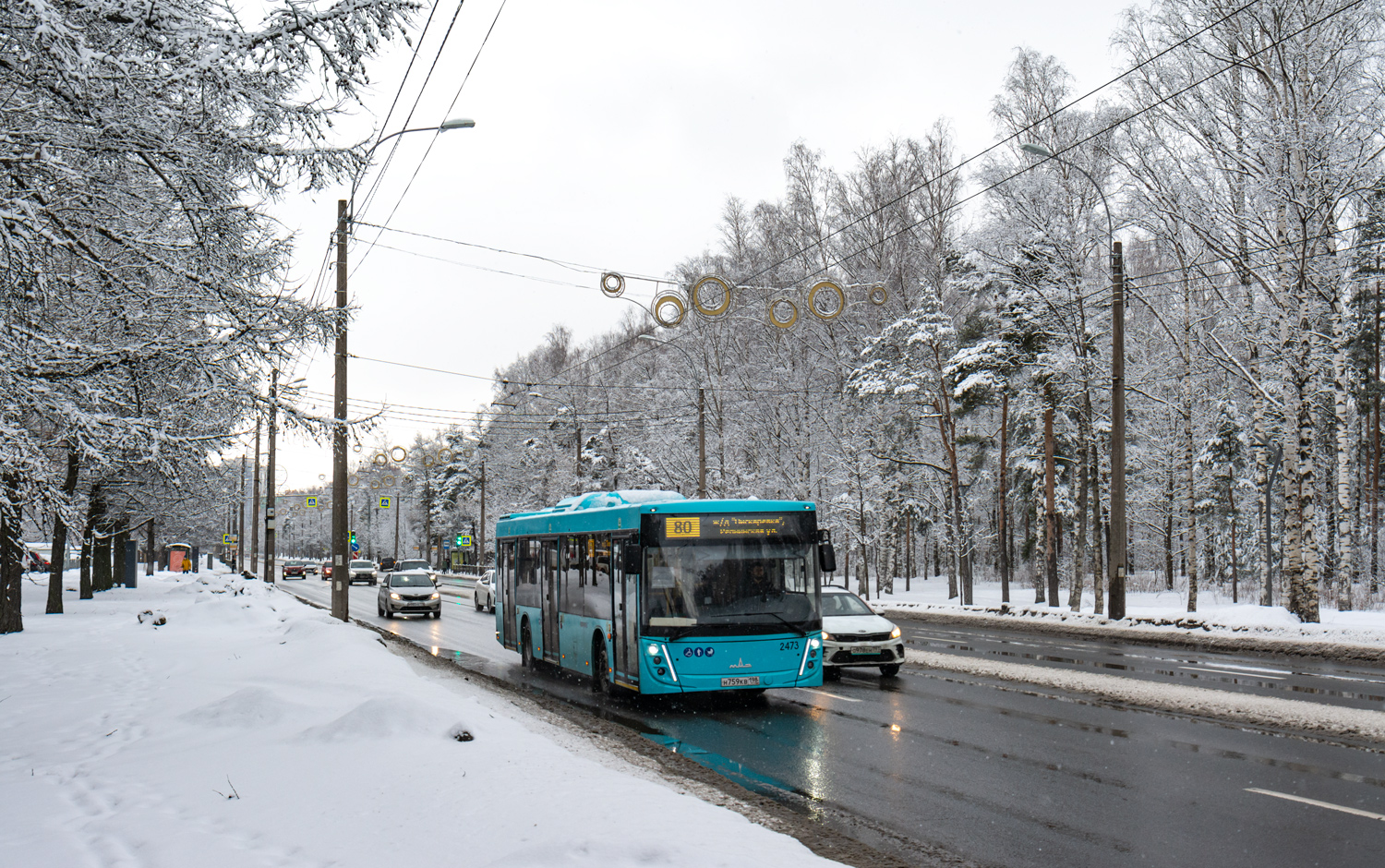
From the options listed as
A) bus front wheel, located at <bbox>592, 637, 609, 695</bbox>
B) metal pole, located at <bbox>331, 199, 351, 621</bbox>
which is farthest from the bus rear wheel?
metal pole, located at <bbox>331, 199, 351, 621</bbox>

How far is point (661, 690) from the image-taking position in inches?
502

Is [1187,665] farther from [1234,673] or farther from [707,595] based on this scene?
[707,595]

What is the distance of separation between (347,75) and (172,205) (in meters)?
5.56

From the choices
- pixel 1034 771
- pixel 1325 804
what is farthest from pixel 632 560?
pixel 1325 804

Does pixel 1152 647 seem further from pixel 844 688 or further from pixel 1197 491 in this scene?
pixel 1197 491

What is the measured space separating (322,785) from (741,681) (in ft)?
21.0

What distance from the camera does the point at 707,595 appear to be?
13047mm

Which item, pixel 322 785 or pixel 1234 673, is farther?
pixel 1234 673

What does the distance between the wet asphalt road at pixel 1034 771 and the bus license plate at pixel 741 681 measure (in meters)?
0.41

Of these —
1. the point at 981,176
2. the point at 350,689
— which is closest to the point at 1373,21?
the point at 981,176

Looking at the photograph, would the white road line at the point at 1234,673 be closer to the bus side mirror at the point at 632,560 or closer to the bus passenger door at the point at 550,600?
the bus side mirror at the point at 632,560

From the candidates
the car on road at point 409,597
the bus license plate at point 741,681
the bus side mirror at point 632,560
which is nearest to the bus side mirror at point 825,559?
the bus license plate at point 741,681

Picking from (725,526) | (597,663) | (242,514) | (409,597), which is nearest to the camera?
(725,526)

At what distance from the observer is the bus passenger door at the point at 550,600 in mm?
16750
